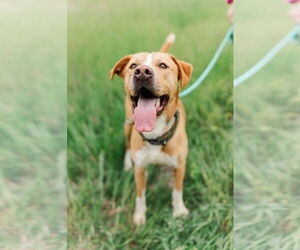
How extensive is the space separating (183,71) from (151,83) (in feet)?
0.88

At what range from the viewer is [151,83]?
195 cm

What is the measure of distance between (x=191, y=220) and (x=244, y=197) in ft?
1.23

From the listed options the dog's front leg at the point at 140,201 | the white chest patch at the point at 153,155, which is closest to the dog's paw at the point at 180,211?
the dog's front leg at the point at 140,201

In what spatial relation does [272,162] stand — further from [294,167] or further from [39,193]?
[39,193]

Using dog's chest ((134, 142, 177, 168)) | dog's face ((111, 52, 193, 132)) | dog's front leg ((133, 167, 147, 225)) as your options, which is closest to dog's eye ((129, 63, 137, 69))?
dog's face ((111, 52, 193, 132))

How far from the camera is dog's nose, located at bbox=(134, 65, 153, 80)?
6.31ft

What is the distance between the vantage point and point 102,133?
10.1ft

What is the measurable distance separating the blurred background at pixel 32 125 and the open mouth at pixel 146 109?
0.81m

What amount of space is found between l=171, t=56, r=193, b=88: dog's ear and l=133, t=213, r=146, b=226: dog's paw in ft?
2.99

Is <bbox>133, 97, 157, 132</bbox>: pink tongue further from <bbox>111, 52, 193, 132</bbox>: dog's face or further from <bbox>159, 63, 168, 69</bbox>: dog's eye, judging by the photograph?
<bbox>159, 63, 168, 69</bbox>: dog's eye

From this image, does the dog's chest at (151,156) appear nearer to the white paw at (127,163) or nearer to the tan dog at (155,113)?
the tan dog at (155,113)

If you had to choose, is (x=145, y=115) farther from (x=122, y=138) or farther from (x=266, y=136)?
(x=266, y=136)

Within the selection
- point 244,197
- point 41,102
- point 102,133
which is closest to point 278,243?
point 244,197

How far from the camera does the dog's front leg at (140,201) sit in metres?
2.56
